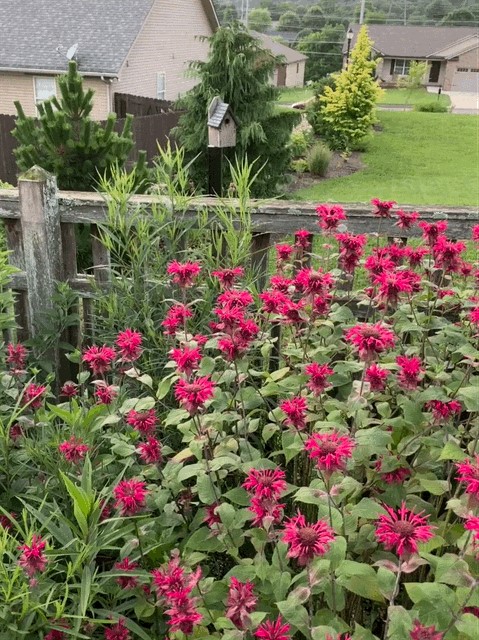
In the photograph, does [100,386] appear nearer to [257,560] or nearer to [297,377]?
[297,377]

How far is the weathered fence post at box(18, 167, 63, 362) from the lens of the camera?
9.15 ft

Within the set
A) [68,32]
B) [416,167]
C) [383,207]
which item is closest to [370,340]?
[383,207]

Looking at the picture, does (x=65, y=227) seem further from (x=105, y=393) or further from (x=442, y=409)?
(x=442, y=409)

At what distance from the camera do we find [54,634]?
1.46 meters

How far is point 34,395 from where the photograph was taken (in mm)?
2094

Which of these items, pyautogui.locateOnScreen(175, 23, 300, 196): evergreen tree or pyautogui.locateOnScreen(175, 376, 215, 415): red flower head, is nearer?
pyautogui.locateOnScreen(175, 376, 215, 415): red flower head

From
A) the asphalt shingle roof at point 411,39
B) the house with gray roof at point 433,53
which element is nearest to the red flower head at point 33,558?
the house with gray roof at point 433,53

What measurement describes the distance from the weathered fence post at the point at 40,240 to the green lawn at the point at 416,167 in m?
7.41

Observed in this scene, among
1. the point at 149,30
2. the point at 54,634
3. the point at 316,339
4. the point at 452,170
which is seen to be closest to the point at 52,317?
the point at 316,339

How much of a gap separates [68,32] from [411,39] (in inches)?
1991

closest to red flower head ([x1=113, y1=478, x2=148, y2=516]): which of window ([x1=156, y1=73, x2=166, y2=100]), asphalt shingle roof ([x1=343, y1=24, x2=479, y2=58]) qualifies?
window ([x1=156, y1=73, x2=166, y2=100])

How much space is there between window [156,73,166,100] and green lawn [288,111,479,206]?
289 inches

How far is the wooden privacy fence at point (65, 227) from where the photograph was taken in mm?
2721

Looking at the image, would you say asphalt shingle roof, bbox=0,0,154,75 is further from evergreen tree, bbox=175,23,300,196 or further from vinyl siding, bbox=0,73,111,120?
evergreen tree, bbox=175,23,300,196
